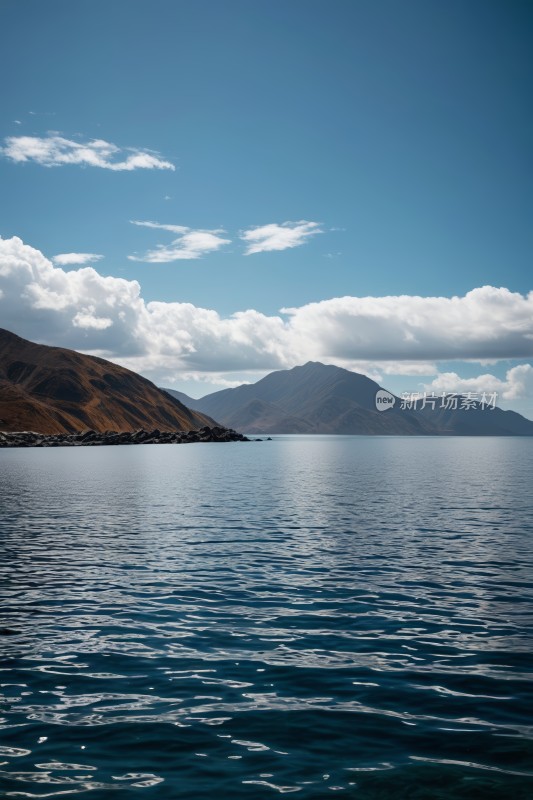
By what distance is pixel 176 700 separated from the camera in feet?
50.8

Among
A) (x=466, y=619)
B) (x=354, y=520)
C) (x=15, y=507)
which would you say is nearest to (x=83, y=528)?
(x=15, y=507)

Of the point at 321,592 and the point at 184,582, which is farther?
the point at 184,582

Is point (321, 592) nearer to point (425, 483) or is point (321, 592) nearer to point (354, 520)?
point (354, 520)

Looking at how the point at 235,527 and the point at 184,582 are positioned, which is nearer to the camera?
the point at 184,582

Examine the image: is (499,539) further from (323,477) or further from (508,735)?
(323,477)

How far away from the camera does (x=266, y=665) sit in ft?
59.3

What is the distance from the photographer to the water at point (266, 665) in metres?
12.2

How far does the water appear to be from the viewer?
1222cm

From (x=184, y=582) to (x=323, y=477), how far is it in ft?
255

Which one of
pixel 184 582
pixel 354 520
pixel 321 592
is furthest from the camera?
pixel 354 520

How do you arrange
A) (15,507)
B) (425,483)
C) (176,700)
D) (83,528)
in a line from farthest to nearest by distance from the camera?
(425,483), (15,507), (83,528), (176,700)

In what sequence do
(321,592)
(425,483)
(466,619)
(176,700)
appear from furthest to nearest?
(425,483), (321,592), (466,619), (176,700)

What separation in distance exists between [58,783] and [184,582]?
57.8 feet

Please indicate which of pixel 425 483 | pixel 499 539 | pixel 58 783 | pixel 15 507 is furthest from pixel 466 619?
pixel 425 483
